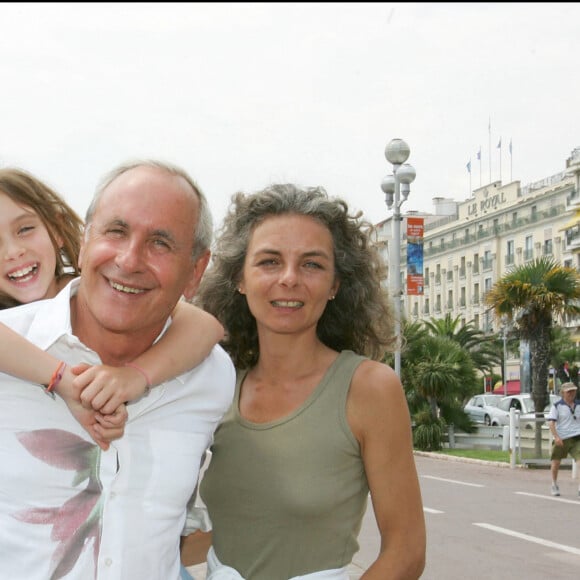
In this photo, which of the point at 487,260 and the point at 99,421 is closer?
the point at 99,421

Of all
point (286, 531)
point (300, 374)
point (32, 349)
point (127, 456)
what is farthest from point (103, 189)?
point (286, 531)

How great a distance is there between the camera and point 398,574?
8.45 feet

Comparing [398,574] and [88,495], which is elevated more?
[88,495]

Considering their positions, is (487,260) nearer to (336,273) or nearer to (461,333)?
(461,333)

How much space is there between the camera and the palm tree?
2669cm

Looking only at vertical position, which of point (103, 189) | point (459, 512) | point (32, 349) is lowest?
point (459, 512)

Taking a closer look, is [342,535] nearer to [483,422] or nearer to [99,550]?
[99,550]

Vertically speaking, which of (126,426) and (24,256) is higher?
(24,256)

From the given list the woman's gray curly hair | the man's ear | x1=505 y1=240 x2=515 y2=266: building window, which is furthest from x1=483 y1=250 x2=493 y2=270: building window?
the man's ear

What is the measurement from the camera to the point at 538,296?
2673cm

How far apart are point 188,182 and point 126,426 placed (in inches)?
25.2

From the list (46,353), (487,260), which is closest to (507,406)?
(487,260)

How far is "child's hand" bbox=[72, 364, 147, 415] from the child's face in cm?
102

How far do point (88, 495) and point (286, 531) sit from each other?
703 millimetres
